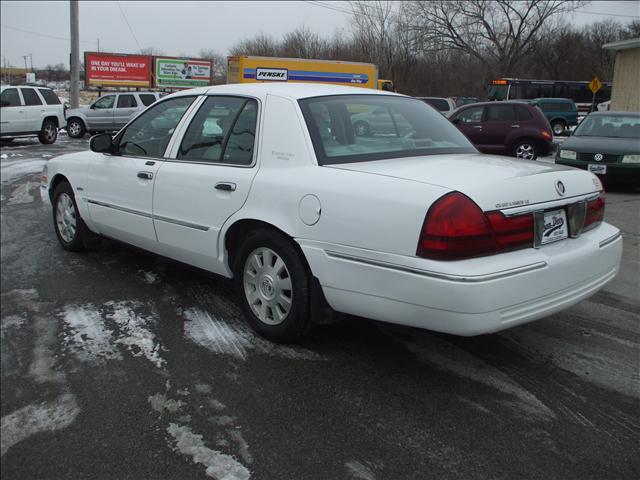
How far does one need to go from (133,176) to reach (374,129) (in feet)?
6.25

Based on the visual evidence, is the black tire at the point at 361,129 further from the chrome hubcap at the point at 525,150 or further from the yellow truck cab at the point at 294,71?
the yellow truck cab at the point at 294,71

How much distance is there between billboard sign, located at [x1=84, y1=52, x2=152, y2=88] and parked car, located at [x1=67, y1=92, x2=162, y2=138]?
13307 mm

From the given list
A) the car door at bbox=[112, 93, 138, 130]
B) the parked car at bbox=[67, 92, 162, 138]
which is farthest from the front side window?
the car door at bbox=[112, 93, 138, 130]

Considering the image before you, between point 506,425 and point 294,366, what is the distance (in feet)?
3.86

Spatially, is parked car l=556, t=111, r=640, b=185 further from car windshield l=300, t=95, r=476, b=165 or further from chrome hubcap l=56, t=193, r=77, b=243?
chrome hubcap l=56, t=193, r=77, b=243

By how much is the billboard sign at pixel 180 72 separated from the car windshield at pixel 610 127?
28263 millimetres

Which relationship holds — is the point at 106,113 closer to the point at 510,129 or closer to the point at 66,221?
the point at 510,129

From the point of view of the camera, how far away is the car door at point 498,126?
14.5 metres

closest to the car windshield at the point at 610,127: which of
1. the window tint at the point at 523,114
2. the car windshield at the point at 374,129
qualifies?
the window tint at the point at 523,114

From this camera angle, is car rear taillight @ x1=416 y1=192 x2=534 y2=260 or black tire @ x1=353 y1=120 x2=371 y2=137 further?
black tire @ x1=353 y1=120 x2=371 y2=137

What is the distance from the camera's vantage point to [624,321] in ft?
13.7

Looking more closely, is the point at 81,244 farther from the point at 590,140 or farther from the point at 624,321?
the point at 590,140

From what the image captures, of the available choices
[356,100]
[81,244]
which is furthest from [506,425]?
[81,244]

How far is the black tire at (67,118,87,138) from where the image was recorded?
2238cm
